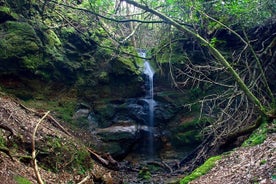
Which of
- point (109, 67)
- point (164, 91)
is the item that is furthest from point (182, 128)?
point (109, 67)

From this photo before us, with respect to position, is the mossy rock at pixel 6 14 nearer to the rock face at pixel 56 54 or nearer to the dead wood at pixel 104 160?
the rock face at pixel 56 54

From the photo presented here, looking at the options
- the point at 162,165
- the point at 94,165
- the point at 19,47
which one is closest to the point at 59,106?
the point at 19,47

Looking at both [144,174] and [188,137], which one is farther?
[188,137]

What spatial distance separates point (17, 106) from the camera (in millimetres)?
10086

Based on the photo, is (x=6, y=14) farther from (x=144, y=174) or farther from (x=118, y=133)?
(x=144, y=174)

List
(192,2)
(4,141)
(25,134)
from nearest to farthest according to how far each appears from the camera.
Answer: (4,141)
(25,134)
(192,2)

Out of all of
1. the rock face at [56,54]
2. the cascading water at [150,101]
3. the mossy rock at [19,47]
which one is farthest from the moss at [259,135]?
the mossy rock at [19,47]

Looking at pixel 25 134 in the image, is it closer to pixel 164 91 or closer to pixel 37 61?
pixel 37 61

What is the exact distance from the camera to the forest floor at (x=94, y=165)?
527cm

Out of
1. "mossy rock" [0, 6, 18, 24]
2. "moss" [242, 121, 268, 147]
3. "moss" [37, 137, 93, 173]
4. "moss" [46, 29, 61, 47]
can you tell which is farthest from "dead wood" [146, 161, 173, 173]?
"mossy rock" [0, 6, 18, 24]

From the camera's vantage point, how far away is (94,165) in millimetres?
9992

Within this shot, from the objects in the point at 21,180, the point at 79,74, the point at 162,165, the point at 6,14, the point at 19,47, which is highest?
the point at 6,14

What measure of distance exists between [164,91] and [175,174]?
5.31 meters

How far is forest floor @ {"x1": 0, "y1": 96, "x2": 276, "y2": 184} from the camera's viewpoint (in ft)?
17.3
